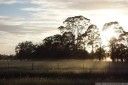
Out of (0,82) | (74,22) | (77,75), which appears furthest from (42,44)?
(0,82)

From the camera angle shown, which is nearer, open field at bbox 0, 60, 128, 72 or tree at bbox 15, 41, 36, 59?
open field at bbox 0, 60, 128, 72

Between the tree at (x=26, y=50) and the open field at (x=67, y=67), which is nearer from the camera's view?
the open field at (x=67, y=67)

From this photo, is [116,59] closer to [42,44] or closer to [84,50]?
[84,50]

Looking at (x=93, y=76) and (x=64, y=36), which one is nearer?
(x=93, y=76)

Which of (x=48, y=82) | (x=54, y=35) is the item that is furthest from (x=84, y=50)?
(x=48, y=82)

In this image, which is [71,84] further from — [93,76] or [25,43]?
[25,43]

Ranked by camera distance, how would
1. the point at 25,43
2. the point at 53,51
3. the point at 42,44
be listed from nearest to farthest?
the point at 53,51 < the point at 42,44 < the point at 25,43

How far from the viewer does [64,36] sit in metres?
92.6

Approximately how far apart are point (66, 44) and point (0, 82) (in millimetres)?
65538

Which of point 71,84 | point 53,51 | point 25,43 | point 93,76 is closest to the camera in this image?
point 71,84

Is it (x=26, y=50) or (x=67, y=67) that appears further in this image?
(x=26, y=50)

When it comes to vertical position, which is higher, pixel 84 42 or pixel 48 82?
pixel 84 42

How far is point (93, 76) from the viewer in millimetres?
36906

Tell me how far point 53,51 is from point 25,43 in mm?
34403
